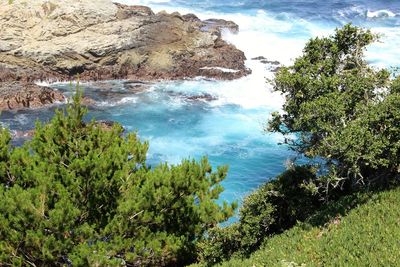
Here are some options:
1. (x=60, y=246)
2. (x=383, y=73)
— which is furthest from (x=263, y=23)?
(x=60, y=246)

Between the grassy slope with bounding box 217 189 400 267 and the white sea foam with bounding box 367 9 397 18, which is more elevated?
the grassy slope with bounding box 217 189 400 267

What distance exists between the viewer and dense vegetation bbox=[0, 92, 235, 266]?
15.7 meters

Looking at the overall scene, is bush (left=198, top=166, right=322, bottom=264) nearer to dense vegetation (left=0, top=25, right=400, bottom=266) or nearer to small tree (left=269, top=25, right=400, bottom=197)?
dense vegetation (left=0, top=25, right=400, bottom=266)

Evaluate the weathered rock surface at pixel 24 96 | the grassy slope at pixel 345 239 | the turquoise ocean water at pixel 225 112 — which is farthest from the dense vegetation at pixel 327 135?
the weathered rock surface at pixel 24 96

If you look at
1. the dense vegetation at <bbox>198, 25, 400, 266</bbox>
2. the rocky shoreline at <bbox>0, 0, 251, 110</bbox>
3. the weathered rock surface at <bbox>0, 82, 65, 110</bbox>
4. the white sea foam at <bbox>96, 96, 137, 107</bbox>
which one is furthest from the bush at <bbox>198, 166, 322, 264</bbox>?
the rocky shoreline at <bbox>0, 0, 251, 110</bbox>

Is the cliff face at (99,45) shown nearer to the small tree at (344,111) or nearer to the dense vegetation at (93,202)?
the dense vegetation at (93,202)

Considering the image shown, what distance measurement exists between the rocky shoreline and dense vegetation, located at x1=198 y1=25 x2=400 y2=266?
34.0 metres

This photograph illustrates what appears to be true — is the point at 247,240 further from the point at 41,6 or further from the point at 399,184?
the point at 41,6

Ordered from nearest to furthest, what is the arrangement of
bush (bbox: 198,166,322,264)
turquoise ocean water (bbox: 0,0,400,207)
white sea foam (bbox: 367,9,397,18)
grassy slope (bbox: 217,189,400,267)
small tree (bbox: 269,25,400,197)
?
grassy slope (bbox: 217,189,400,267), small tree (bbox: 269,25,400,197), bush (bbox: 198,166,322,264), turquoise ocean water (bbox: 0,0,400,207), white sea foam (bbox: 367,9,397,18)

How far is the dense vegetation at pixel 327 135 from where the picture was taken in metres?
16.5

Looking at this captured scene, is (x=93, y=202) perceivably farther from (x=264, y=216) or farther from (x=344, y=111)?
(x=344, y=111)

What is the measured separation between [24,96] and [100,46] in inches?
440

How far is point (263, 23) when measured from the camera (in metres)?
77.1

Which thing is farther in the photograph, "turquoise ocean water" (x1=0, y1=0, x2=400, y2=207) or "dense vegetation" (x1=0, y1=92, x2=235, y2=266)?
"turquoise ocean water" (x1=0, y1=0, x2=400, y2=207)
